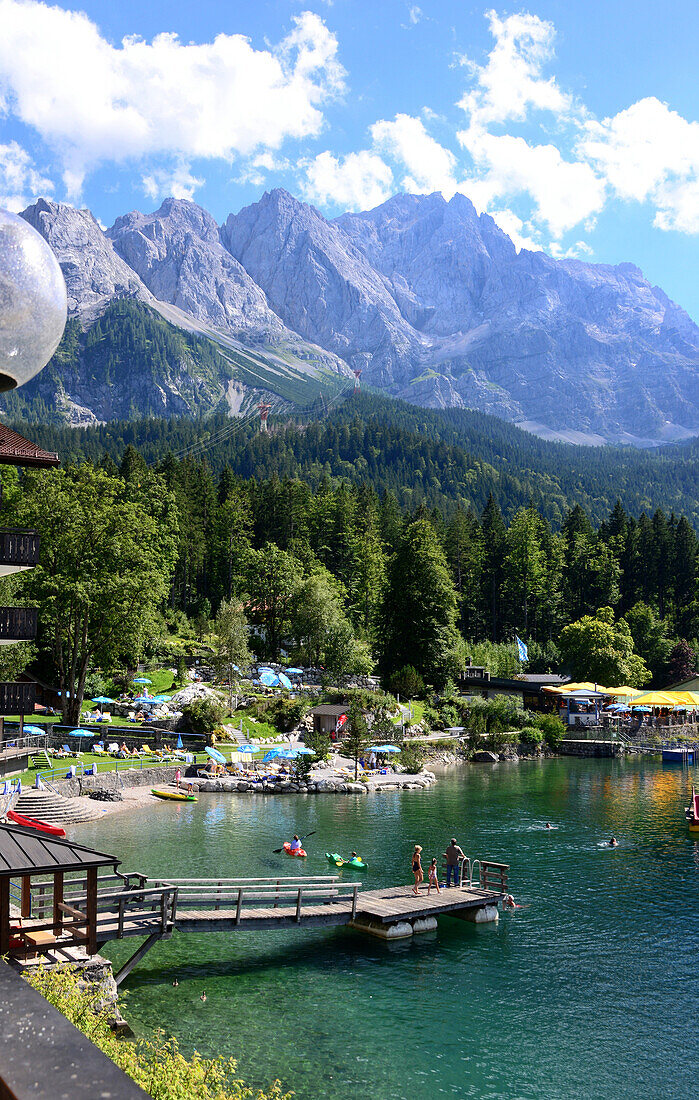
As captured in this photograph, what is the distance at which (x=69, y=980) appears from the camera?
1114cm

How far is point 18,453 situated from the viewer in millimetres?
22438

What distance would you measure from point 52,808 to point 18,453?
17990 mm

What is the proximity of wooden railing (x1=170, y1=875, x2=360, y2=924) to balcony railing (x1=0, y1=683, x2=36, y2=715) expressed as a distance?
28.9 feet

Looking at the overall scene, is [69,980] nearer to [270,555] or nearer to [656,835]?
[656,835]

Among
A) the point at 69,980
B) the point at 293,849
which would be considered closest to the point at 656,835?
the point at 293,849

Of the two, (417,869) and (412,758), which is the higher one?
(417,869)

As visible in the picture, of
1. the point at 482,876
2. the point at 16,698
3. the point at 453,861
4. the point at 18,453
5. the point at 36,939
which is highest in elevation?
the point at 18,453

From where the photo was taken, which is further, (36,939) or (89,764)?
(89,764)

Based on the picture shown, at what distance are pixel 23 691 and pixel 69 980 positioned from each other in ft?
61.1

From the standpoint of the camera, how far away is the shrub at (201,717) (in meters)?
54.5

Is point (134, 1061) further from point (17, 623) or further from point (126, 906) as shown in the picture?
point (17, 623)

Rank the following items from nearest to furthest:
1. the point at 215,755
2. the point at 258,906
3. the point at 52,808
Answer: the point at 258,906, the point at 52,808, the point at 215,755

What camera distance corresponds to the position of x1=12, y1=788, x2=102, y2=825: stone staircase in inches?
1296

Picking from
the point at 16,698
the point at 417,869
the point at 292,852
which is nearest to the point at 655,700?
the point at 292,852
